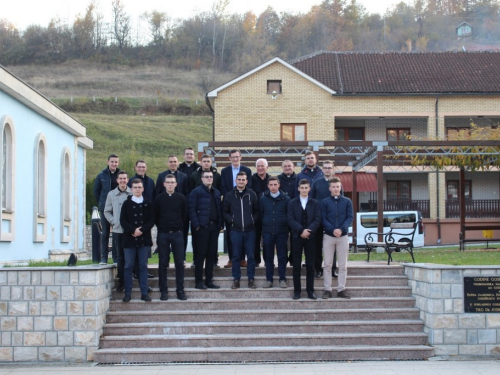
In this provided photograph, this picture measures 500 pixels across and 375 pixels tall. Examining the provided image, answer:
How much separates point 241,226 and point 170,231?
116 cm

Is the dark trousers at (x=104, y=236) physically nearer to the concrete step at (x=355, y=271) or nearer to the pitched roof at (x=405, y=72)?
the concrete step at (x=355, y=271)

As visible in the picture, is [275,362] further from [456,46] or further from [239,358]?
[456,46]

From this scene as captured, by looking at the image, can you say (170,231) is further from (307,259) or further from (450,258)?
(450,258)

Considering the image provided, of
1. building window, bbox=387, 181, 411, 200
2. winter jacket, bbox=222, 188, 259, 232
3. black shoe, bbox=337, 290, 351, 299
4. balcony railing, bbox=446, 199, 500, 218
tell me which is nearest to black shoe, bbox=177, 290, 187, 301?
winter jacket, bbox=222, 188, 259, 232

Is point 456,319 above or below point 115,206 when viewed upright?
below

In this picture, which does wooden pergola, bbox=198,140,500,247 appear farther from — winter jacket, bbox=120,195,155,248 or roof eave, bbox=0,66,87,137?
winter jacket, bbox=120,195,155,248

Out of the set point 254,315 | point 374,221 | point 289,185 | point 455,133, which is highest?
point 455,133

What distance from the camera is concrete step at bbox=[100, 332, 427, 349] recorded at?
32.5 ft

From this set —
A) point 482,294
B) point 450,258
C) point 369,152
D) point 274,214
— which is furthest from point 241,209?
point 369,152

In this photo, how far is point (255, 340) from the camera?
32.5 feet

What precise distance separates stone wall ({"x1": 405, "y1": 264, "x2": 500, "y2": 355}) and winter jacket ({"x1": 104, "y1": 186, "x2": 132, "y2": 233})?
486cm

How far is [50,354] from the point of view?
978cm

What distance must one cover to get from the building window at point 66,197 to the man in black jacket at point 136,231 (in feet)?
38.8

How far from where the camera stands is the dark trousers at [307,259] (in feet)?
35.0
